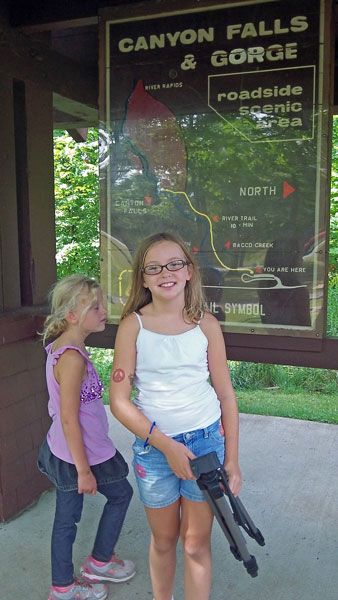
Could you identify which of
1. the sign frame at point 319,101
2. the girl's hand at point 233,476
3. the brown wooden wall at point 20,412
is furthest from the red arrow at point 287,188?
the brown wooden wall at point 20,412

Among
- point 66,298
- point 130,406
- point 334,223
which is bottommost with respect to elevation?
point 130,406

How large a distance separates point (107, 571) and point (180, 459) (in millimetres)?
985

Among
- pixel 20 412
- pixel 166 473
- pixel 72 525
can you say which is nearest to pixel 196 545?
pixel 166 473

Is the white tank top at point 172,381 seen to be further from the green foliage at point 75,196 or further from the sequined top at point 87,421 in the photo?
the green foliage at point 75,196

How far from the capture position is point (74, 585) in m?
2.33

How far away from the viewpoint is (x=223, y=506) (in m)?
1.73

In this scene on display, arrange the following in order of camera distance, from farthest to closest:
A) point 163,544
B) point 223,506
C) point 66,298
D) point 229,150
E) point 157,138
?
point 157,138, point 229,150, point 66,298, point 163,544, point 223,506

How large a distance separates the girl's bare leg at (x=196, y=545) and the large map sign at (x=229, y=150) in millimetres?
978

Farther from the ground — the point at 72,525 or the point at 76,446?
the point at 76,446

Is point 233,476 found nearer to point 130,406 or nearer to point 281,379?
point 130,406

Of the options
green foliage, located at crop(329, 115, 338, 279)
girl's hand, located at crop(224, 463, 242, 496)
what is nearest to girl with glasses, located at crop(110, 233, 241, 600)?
girl's hand, located at crop(224, 463, 242, 496)

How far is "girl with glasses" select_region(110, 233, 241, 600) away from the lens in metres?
1.94

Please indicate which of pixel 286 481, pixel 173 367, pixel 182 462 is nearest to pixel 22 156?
pixel 173 367

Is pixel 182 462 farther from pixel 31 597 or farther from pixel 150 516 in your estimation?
pixel 31 597
